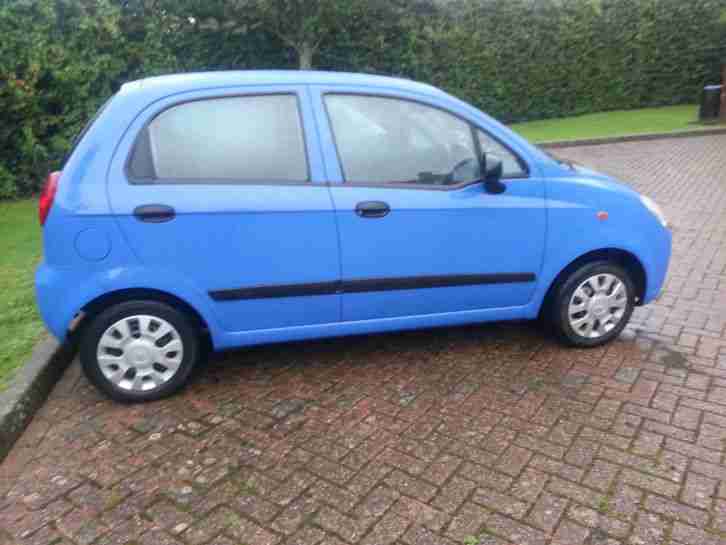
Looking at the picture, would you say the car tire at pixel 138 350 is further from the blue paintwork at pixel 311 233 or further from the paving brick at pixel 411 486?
the paving brick at pixel 411 486

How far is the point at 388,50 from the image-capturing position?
14.1 m

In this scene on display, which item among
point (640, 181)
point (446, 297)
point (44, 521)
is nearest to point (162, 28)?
point (640, 181)

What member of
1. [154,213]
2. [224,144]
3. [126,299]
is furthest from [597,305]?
[126,299]

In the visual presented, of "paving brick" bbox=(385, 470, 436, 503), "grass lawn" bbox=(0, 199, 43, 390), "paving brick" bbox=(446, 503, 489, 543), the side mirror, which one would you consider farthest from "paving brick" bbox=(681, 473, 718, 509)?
"grass lawn" bbox=(0, 199, 43, 390)

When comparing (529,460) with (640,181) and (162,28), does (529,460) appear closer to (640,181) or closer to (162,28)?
(640,181)

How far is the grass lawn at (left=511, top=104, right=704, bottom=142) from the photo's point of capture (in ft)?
46.0

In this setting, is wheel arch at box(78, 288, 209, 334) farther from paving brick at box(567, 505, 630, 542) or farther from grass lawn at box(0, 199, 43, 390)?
paving brick at box(567, 505, 630, 542)

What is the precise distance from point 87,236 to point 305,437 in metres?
1.55

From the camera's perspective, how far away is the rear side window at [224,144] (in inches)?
134

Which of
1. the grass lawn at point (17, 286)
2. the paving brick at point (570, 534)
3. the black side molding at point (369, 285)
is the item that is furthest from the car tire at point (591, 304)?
the grass lawn at point (17, 286)

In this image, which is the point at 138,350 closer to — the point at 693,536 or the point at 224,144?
the point at 224,144

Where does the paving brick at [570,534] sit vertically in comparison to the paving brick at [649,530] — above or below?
above

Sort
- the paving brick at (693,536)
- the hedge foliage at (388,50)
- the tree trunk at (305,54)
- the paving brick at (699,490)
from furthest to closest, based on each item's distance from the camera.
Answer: the tree trunk at (305,54)
the hedge foliage at (388,50)
the paving brick at (699,490)
the paving brick at (693,536)

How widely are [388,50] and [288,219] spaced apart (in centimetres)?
1166
